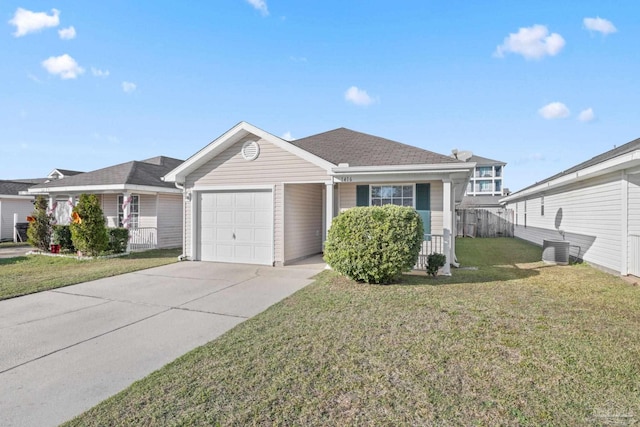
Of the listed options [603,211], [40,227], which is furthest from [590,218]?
[40,227]

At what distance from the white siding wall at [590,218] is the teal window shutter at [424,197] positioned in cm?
462

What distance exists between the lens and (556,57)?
11.6 metres

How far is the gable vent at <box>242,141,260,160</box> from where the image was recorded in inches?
390

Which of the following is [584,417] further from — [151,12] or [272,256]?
[151,12]

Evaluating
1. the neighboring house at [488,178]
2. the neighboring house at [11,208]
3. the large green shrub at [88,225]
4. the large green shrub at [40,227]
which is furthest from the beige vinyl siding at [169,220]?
the neighboring house at [488,178]

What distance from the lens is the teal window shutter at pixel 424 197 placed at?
9.16 m

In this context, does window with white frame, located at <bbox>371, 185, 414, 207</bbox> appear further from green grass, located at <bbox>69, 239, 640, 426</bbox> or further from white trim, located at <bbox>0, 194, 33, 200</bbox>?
white trim, located at <bbox>0, 194, 33, 200</bbox>

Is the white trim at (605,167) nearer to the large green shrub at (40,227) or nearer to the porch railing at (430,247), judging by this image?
the porch railing at (430,247)

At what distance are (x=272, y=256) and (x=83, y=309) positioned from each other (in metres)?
5.09

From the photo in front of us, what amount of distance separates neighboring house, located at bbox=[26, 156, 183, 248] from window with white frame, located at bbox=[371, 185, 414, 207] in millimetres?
9627

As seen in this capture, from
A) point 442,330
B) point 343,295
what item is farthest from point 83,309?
point 442,330

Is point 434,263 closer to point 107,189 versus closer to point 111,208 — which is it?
point 107,189

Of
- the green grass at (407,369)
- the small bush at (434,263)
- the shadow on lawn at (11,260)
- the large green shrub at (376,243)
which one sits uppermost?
the large green shrub at (376,243)

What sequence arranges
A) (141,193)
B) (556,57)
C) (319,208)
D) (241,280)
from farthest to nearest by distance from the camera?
(141,193) < (319,208) < (556,57) < (241,280)
